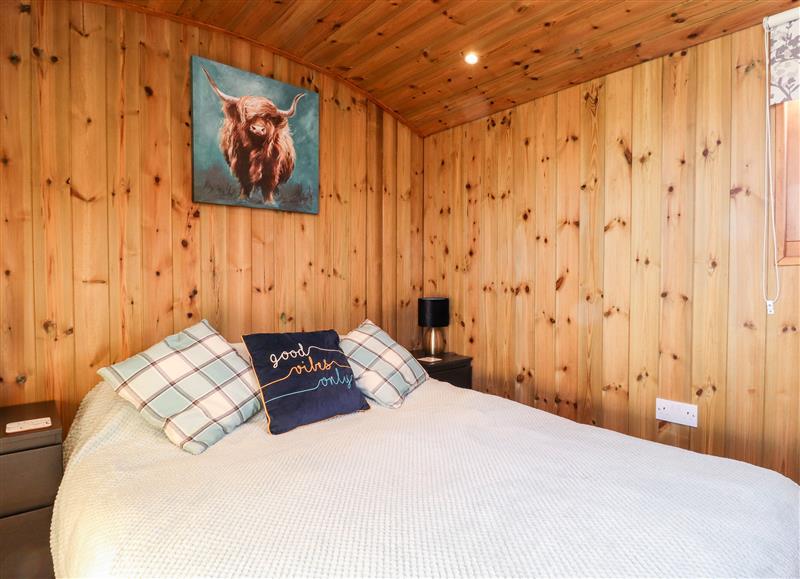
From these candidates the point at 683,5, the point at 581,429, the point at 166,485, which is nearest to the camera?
the point at 166,485

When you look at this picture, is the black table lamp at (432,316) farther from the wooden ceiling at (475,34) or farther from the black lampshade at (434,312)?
the wooden ceiling at (475,34)

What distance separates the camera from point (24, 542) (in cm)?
158

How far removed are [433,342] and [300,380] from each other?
137 centimetres

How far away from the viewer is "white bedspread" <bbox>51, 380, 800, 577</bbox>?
917 mm

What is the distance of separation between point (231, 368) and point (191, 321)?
597mm

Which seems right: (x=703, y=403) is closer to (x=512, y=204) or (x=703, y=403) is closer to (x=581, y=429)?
(x=581, y=429)

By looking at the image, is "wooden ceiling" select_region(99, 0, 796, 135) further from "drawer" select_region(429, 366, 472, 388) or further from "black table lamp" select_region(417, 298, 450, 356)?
"drawer" select_region(429, 366, 472, 388)

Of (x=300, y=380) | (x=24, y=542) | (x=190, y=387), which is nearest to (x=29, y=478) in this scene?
(x=24, y=542)

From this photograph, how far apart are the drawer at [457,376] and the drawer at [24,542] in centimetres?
191

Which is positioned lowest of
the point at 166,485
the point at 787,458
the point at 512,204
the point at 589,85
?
the point at 787,458

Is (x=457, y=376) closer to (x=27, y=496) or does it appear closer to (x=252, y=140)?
(x=252, y=140)

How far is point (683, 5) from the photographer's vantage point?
1801 millimetres

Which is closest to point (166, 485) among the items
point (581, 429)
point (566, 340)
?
point (581, 429)

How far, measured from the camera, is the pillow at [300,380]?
1.77 m
